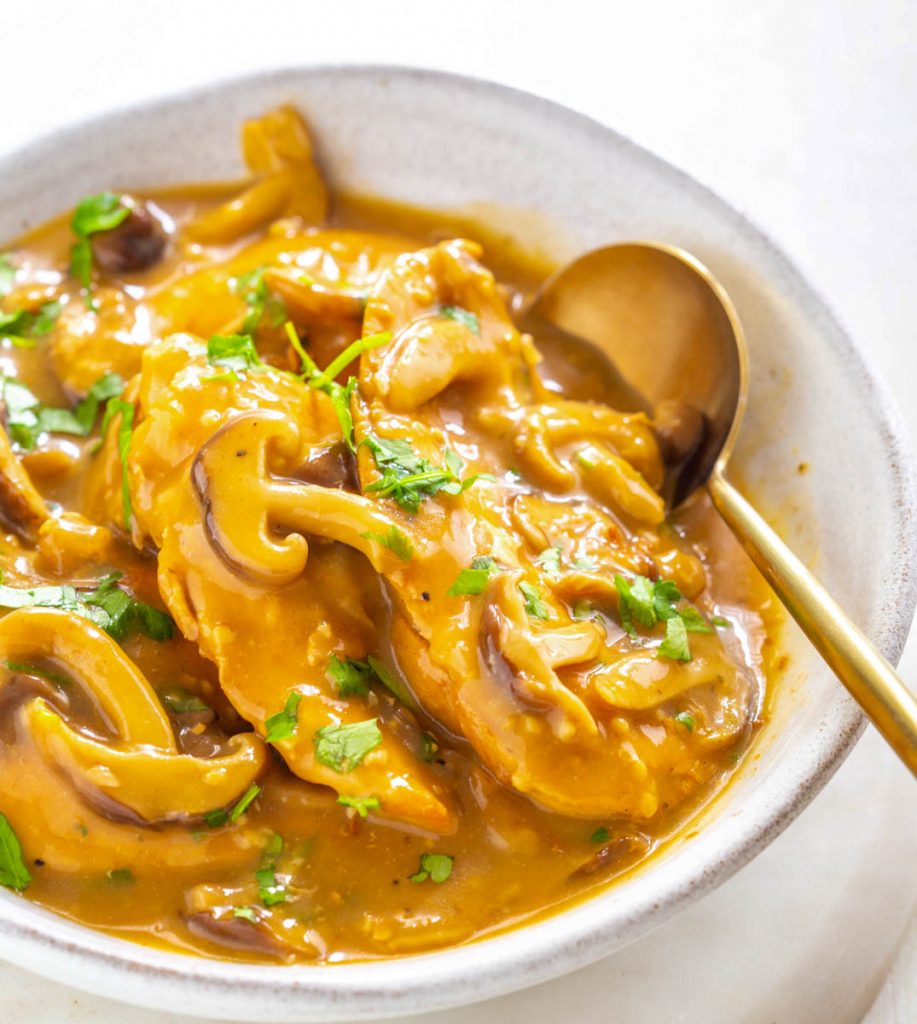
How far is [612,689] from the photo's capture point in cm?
283

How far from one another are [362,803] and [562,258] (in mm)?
2048

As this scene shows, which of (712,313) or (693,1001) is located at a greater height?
(712,313)

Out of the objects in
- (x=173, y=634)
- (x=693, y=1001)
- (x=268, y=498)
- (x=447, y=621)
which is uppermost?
(x=268, y=498)

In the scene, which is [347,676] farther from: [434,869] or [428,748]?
[434,869]

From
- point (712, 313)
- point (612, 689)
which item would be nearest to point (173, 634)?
point (612, 689)

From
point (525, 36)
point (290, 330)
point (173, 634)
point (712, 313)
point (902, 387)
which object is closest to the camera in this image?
point (173, 634)

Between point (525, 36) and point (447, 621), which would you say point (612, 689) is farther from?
point (525, 36)

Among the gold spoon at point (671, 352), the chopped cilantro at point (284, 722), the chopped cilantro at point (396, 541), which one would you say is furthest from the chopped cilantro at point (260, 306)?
the chopped cilantro at point (284, 722)

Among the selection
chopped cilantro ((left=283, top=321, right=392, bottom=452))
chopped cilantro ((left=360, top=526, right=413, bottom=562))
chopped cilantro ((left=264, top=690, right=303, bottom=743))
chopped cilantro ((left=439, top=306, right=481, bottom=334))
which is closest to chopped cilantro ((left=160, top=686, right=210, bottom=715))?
chopped cilantro ((left=264, top=690, right=303, bottom=743))

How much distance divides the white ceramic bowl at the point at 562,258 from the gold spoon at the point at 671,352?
0.39ft

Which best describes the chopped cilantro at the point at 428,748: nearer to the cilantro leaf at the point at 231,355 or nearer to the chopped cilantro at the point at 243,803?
the chopped cilantro at the point at 243,803

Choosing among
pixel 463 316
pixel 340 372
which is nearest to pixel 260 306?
pixel 340 372

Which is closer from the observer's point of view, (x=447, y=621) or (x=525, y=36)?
(x=447, y=621)

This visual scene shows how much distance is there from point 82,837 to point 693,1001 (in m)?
1.46
